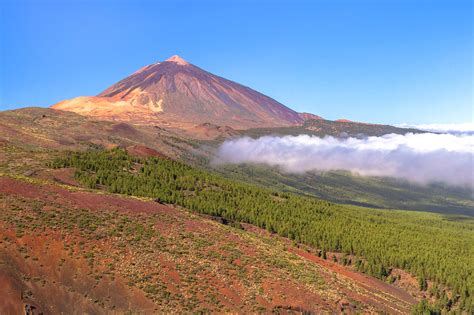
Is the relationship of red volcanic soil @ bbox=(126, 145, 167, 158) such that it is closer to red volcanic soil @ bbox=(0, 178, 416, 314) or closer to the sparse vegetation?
the sparse vegetation

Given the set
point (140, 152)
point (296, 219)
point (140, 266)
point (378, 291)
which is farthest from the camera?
point (140, 152)

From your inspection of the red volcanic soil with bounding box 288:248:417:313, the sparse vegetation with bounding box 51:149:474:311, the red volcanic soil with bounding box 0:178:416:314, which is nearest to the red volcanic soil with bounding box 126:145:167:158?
the sparse vegetation with bounding box 51:149:474:311

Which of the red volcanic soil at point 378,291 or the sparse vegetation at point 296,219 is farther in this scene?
the sparse vegetation at point 296,219

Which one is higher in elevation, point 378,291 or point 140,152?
point 140,152

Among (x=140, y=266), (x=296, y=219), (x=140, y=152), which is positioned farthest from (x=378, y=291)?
(x=140, y=152)

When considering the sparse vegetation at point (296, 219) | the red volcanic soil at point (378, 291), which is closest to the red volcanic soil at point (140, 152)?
the sparse vegetation at point (296, 219)

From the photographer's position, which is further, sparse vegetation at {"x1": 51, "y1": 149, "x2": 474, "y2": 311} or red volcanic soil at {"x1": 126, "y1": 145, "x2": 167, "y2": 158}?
red volcanic soil at {"x1": 126, "y1": 145, "x2": 167, "y2": 158}

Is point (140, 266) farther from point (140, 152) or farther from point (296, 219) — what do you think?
point (140, 152)

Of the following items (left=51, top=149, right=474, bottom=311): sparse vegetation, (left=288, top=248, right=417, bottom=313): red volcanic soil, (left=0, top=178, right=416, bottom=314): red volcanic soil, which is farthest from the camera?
(left=51, top=149, right=474, bottom=311): sparse vegetation

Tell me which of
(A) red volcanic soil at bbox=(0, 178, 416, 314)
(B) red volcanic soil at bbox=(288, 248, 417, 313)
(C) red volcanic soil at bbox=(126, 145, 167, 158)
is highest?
(C) red volcanic soil at bbox=(126, 145, 167, 158)

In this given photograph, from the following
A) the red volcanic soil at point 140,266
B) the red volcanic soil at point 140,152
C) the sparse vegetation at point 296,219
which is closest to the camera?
the red volcanic soil at point 140,266

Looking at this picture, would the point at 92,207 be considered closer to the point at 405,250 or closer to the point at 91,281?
the point at 91,281

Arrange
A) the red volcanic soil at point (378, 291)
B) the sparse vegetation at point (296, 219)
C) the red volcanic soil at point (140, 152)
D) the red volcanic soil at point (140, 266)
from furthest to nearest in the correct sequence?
the red volcanic soil at point (140, 152)
the sparse vegetation at point (296, 219)
the red volcanic soil at point (378, 291)
the red volcanic soil at point (140, 266)

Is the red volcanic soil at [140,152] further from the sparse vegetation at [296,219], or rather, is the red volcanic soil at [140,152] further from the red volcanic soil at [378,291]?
the red volcanic soil at [378,291]
